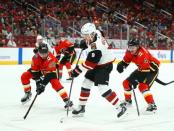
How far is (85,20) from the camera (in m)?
19.1

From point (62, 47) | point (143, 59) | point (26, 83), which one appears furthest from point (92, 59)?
point (62, 47)

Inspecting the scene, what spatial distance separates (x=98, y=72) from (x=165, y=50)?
15.1m

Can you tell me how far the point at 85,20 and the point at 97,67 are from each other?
42.5ft

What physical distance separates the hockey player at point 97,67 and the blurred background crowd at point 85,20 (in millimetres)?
8415

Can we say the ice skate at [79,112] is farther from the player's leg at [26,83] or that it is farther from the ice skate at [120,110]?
the player's leg at [26,83]

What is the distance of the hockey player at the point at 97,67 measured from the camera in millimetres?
6027

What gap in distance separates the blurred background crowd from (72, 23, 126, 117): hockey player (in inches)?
331

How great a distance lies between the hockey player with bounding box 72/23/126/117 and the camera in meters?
6.03

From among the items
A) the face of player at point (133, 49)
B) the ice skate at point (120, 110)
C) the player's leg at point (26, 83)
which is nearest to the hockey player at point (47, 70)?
the player's leg at point (26, 83)

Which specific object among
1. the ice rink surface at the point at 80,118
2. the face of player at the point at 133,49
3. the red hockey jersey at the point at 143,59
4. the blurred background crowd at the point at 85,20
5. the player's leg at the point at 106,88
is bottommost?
the ice rink surface at the point at 80,118

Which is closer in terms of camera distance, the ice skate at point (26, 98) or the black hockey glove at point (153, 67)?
the black hockey glove at point (153, 67)

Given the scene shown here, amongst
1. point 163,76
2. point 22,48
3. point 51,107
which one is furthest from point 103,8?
point 51,107

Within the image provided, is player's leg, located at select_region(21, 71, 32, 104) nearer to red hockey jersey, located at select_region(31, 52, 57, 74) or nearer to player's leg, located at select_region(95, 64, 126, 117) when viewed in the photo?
red hockey jersey, located at select_region(31, 52, 57, 74)

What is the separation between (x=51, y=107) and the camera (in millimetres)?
7227
